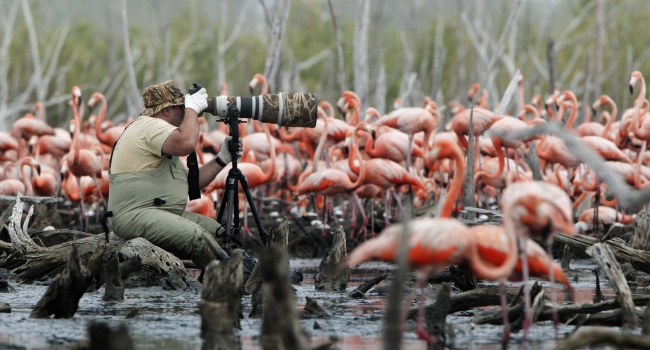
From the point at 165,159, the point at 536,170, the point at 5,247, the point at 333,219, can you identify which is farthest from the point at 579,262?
the point at 5,247

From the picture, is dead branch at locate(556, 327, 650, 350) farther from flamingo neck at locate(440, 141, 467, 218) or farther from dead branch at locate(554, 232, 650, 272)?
dead branch at locate(554, 232, 650, 272)

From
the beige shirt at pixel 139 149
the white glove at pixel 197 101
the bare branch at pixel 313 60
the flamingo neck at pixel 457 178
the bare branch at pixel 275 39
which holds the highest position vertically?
the bare branch at pixel 313 60

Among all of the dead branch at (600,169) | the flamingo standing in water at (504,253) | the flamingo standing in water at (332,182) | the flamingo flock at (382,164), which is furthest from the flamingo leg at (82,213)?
the dead branch at (600,169)

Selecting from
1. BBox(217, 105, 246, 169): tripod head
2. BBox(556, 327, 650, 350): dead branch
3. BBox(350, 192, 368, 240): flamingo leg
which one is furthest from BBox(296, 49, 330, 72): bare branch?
BBox(556, 327, 650, 350): dead branch

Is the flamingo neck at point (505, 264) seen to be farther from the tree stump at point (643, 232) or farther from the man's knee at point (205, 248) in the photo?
the tree stump at point (643, 232)

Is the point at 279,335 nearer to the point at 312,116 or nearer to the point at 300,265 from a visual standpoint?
the point at 312,116

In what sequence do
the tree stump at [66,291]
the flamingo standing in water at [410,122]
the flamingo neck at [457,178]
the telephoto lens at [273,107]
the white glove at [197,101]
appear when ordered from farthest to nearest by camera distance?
Result: the flamingo standing in water at [410,122], the telephoto lens at [273,107], the white glove at [197,101], the tree stump at [66,291], the flamingo neck at [457,178]

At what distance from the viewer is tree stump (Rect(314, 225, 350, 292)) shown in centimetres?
682

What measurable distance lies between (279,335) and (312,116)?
361 cm

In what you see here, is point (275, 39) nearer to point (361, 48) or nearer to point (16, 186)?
point (361, 48)

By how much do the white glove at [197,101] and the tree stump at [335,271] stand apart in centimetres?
124

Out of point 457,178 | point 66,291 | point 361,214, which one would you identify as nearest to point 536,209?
point 457,178

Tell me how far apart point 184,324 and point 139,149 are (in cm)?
171

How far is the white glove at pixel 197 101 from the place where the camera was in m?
6.39
